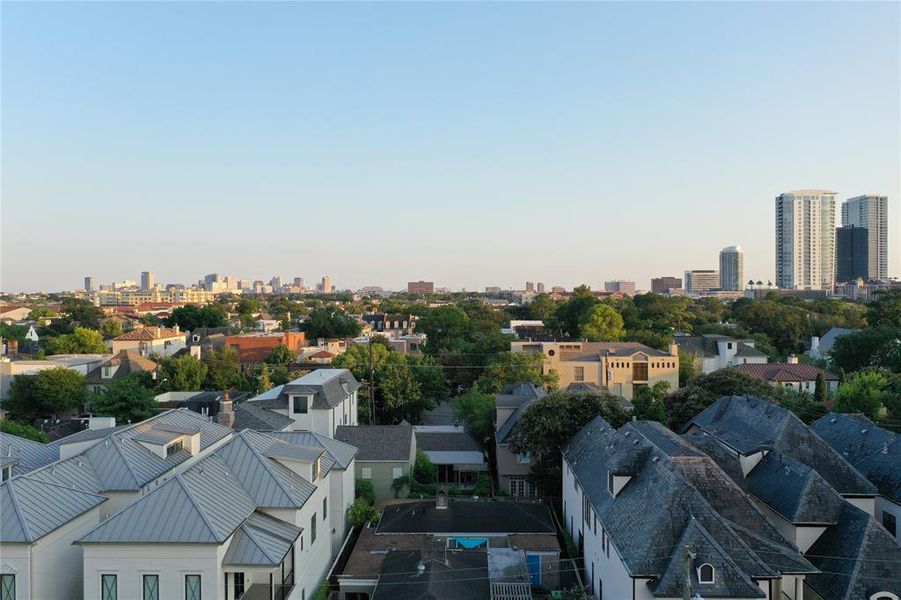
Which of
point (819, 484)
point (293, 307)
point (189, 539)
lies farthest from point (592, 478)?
point (293, 307)

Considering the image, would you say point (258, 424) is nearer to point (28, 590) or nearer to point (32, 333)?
point (28, 590)

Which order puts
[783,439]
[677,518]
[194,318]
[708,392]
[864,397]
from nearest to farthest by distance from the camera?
[677,518], [783,439], [708,392], [864,397], [194,318]

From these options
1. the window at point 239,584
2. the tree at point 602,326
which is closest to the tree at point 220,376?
the window at point 239,584

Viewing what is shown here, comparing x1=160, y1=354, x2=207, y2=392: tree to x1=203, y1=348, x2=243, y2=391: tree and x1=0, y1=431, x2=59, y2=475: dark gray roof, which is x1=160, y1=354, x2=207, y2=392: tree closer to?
x1=203, y1=348, x2=243, y2=391: tree

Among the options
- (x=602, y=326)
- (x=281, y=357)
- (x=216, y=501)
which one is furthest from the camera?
(x=602, y=326)

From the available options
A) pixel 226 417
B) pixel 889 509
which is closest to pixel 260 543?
pixel 226 417

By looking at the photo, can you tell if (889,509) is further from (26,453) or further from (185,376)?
(185,376)

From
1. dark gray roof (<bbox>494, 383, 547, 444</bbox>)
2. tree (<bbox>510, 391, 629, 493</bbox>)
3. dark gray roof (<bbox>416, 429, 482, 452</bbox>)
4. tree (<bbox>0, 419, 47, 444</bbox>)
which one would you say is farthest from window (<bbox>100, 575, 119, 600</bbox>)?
dark gray roof (<bbox>416, 429, 482, 452</bbox>)

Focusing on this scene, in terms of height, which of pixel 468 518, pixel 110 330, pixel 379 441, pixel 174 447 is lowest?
pixel 468 518
